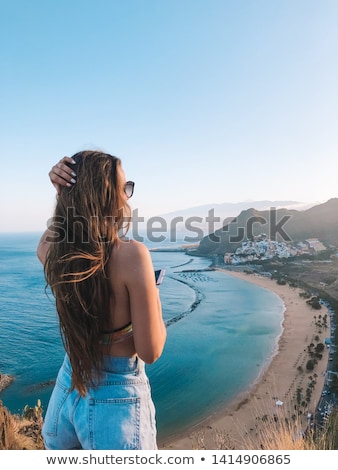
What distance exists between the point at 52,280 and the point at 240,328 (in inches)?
678

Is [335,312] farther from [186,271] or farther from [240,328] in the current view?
[186,271]

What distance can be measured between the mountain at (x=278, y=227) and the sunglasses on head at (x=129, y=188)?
46.5 meters

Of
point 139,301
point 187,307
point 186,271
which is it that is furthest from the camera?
point 186,271

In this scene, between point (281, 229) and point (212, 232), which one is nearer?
point (281, 229)

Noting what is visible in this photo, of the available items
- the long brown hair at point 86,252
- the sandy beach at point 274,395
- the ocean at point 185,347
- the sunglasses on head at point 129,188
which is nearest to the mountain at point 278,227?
the ocean at point 185,347

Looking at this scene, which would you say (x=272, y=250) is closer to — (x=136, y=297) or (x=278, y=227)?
(x=278, y=227)

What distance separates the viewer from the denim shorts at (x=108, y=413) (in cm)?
81

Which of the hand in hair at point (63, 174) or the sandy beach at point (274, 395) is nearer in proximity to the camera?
the hand in hair at point (63, 174)

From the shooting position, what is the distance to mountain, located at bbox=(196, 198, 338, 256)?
154 feet

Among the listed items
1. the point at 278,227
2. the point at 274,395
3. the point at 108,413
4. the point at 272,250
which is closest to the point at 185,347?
the point at 274,395

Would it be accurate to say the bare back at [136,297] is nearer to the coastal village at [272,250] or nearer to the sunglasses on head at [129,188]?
the sunglasses on head at [129,188]

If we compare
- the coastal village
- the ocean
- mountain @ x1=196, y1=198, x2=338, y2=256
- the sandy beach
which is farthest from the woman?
mountain @ x1=196, y1=198, x2=338, y2=256
